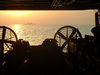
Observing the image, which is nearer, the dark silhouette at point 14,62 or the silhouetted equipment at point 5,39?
the dark silhouette at point 14,62

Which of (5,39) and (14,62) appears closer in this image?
(14,62)

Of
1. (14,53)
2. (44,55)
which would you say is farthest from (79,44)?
(14,53)

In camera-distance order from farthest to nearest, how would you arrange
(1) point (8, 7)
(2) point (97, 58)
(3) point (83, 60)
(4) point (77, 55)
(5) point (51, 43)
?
1. (1) point (8, 7)
2. (4) point (77, 55)
3. (3) point (83, 60)
4. (5) point (51, 43)
5. (2) point (97, 58)

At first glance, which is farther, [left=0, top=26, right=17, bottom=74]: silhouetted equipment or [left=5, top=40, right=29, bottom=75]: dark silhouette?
[left=0, top=26, right=17, bottom=74]: silhouetted equipment

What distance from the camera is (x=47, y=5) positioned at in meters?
7.52

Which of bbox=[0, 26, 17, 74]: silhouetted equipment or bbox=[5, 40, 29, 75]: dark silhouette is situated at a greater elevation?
bbox=[0, 26, 17, 74]: silhouetted equipment

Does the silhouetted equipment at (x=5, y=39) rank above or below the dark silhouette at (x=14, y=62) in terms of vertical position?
above

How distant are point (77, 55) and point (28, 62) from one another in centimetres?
283

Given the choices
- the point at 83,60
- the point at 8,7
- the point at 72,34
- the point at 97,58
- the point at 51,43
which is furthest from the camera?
the point at 72,34

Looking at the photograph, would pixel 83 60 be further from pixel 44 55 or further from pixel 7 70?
pixel 7 70

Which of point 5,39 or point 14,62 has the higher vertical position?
point 5,39

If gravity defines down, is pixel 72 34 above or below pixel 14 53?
above

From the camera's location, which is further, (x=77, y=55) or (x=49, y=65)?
(x=77, y=55)

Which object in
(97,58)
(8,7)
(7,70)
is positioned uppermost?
(8,7)
